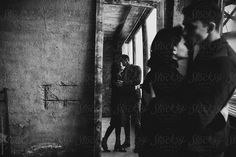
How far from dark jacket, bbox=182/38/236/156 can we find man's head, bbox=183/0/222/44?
9 cm

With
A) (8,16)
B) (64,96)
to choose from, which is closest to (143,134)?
(64,96)

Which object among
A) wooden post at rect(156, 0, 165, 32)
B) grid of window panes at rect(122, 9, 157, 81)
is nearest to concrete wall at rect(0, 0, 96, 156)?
wooden post at rect(156, 0, 165, 32)

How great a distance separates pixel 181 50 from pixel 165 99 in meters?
0.36

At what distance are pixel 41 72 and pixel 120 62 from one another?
168 cm

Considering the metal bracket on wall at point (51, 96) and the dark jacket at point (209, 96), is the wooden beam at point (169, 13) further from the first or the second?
the metal bracket on wall at point (51, 96)

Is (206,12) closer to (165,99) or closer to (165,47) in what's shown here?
(165,47)

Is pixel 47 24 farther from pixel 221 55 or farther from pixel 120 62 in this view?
pixel 221 55

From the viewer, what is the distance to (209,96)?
1176 mm

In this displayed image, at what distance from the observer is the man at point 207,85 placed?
1.18m

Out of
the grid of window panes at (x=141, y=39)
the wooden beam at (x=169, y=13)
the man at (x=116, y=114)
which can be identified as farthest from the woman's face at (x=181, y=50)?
the grid of window panes at (x=141, y=39)

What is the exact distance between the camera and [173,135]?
1391mm

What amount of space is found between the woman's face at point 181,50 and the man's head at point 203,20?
0.25ft

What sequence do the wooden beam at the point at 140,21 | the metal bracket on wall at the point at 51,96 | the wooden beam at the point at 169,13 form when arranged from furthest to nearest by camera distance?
the wooden beam at the point at 140,21 → the metal bracket on wall at the point at 51,96 → the wooden beam at the point at 169,13

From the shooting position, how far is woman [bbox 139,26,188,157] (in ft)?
4.53
